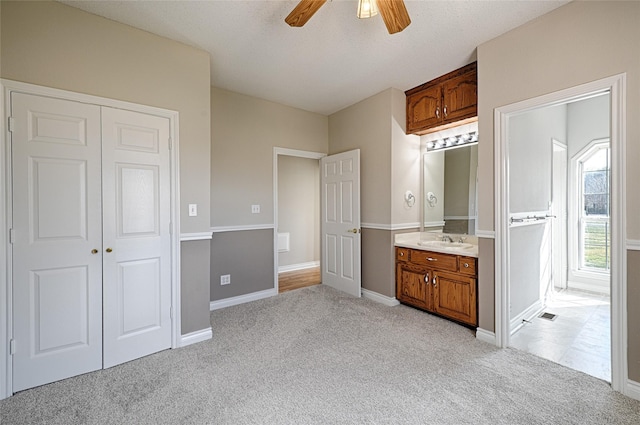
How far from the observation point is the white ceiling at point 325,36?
2105 mm

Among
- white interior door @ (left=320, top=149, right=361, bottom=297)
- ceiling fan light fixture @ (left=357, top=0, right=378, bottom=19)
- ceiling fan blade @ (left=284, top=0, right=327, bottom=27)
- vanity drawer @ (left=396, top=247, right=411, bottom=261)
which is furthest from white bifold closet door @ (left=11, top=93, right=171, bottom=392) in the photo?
vanity drawer @ (left=396, top=247, right=411, bottom=261)

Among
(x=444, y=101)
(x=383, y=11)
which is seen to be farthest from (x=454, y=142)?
(x=383, y=11)

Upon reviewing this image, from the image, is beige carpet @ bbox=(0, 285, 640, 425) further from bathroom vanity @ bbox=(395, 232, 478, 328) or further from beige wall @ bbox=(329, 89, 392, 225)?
beige wall @ bbox=(329, 89, 392, 225)

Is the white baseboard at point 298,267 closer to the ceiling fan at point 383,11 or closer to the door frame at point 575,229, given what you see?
the door frame at point 575,229

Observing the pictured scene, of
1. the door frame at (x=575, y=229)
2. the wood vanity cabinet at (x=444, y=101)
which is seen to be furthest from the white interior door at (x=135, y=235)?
the door frame at (x=575, y=229)

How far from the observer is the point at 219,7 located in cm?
211

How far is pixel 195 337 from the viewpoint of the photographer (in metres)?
2.61

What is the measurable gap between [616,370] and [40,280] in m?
4.00

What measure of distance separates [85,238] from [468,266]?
3.34 metres

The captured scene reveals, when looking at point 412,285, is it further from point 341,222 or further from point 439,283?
point 341,222

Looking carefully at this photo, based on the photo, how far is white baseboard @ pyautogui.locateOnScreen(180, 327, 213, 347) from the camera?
8.36 feet

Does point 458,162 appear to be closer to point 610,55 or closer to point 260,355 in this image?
point 610,55

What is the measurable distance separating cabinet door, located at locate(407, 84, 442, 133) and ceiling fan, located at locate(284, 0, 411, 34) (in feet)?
5.39

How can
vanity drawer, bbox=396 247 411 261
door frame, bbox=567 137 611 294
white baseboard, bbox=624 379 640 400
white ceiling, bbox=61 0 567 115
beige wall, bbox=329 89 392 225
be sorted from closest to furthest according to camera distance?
white baseboard, bbox=624 379 640 400 → white ceiling, bbox=61 0 567 115 → vanity drawer, bbox=396 247 411 261 → beige wall, bbox=329 89 392 225 → door frame, bbox=567 137 611 294
